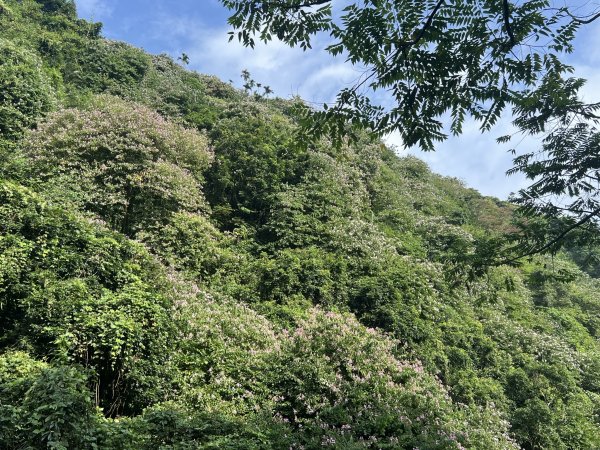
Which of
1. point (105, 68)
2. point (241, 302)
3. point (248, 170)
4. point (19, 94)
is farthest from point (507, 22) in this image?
point (105, 68)

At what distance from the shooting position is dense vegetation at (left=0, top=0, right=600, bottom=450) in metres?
5.92

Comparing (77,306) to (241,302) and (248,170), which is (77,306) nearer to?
(241,302)

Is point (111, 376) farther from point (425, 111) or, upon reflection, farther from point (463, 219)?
point (463, 219)

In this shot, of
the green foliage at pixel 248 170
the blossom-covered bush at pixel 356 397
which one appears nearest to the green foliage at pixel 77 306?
the blossom-covered bush at pixel 356 397

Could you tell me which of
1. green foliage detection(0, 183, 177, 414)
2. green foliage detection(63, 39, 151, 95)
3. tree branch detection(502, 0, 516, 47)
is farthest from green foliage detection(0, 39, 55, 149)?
tree branch detection(502, 0, 516, 47)

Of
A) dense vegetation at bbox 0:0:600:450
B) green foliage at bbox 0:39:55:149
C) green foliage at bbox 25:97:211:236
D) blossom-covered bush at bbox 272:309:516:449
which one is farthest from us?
green foliage at bbox 0:39:55:149

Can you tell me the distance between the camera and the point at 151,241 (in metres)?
11.7

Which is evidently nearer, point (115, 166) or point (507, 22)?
point (507, 22)

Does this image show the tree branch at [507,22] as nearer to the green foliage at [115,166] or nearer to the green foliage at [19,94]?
the green foliage at [115,166]

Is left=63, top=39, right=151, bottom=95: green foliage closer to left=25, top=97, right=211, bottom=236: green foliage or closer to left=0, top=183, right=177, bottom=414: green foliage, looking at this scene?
left=25, top=97, right=211, bottom=236: green foliage

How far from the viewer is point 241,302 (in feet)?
35.0

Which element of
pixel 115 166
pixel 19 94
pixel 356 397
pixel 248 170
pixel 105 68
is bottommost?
pixel 356 397

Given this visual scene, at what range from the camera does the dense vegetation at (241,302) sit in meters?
5.92

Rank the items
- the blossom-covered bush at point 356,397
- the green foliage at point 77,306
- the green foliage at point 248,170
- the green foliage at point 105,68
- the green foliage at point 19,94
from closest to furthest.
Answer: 1. the green foliage at point 77,306
2. the blossom-covered bush at point 356,397
3. the green foliage at point 19,94
4. the green foliage at point 248,170
5. the green foliage at point 105,68
